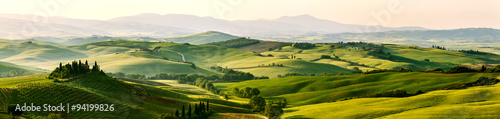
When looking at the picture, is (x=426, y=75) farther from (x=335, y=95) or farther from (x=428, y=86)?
(x=335, y=95)

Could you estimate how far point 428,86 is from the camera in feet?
373

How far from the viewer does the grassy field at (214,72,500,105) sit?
377ft

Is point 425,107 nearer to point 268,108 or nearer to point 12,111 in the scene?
point 268,108

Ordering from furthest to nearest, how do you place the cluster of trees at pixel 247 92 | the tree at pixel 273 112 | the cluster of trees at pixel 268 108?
the cluster of trees at pixel 247 92 → the cluster of trees at pixel 268 108 → the tree at pixel 273 112

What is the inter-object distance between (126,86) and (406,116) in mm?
65263

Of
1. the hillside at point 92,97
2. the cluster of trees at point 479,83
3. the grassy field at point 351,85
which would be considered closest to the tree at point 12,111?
the hillside at point 92,97

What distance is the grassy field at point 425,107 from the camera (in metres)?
64.1

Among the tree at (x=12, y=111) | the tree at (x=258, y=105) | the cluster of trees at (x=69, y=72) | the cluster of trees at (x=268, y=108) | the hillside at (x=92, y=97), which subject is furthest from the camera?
the tree at (x=258, y=105)

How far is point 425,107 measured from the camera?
248 feet

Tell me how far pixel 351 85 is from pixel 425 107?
5488 cm

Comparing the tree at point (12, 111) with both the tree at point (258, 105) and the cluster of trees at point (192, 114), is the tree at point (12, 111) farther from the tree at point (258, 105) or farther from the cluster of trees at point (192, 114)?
the tree at point (258, 105)

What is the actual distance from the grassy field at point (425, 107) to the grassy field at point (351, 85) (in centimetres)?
2660

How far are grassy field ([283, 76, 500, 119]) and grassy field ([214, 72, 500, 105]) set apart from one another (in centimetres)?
2660

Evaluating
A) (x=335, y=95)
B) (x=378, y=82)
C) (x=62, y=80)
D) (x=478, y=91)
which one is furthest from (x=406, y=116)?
(x=62, y=80)
